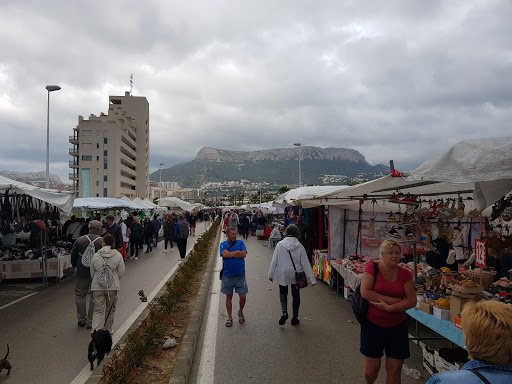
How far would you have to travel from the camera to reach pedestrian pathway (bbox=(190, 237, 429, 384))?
5.24 meters

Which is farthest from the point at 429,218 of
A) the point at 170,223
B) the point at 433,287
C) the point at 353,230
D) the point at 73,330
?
the point at 170,223

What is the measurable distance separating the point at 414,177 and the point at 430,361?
93.6 inches

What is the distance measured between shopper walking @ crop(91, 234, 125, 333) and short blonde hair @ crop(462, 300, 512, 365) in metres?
5.30

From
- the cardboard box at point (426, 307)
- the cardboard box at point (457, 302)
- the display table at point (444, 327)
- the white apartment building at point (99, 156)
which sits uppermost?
the white apartment building at point (99, 156)

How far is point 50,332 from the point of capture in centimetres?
722

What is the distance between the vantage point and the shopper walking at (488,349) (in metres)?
1.95

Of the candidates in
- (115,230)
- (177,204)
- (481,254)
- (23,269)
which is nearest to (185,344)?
(481,254)

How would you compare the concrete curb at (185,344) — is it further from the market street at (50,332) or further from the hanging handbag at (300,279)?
the hanging handbag at (300,279)

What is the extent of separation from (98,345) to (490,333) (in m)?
4.93

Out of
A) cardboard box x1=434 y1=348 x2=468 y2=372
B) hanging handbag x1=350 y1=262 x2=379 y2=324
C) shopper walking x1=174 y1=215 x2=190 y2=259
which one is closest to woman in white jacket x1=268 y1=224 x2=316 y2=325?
cardboard box x1=434 y1=348 x2=468 y2=372

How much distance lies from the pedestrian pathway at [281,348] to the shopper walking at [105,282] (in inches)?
58.3

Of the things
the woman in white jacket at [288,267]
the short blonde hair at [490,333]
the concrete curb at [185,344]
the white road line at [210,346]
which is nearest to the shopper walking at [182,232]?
the white road line at [210,346]

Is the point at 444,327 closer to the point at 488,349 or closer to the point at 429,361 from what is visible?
the point at 429,361

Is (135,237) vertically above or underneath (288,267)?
underneath
